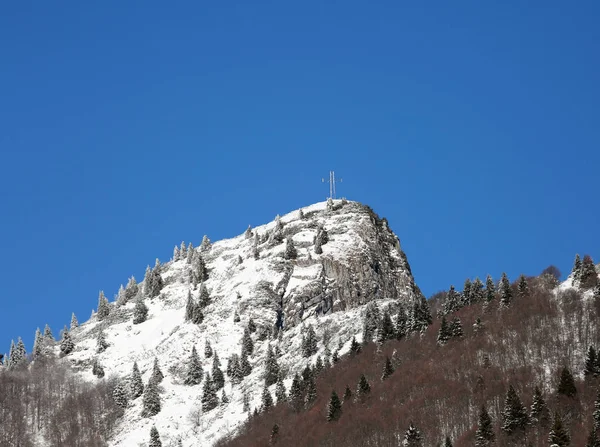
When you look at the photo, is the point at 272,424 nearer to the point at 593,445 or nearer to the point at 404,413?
the point at 404,413

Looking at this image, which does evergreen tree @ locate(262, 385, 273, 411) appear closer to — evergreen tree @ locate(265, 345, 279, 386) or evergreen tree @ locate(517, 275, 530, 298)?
evergreen tree @ locate(265, 345, 279, 386)

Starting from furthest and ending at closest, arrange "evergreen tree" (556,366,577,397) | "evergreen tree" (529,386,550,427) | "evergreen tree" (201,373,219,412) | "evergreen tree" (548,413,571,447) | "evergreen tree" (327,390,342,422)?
"evergreen tree" (201,373,219,412) < "evergreen tree" (327,390,342,422) < "evergreen tree" (556,366,577,397) < "evergreen tree" (529,386,550,427) < "evergreen tree" (548,413,571,447)

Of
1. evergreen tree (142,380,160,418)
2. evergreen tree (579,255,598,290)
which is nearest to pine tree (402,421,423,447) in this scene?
evergreen tree (579,255,598,290)

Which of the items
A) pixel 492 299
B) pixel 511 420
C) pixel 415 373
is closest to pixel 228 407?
pixel 415 373

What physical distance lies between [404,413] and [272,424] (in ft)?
80.7

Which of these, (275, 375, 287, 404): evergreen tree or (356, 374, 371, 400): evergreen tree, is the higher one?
(275, 375, 287, 404): evergreen tree

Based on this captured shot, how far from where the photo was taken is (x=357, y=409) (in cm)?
16375

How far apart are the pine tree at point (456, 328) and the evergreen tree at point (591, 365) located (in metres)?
28.0

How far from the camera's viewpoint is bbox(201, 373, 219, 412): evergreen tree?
193 metres

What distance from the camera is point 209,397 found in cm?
19400

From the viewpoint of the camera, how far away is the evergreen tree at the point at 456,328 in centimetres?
17625

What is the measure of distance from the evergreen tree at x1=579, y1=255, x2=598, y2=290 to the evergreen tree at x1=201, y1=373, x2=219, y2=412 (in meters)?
69.9

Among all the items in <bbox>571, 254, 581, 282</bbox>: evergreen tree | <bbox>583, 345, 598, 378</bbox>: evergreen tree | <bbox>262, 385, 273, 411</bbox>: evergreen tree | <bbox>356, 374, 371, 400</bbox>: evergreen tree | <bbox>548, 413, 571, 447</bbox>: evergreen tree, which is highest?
<bbox>571, 254, 581, 282</bbox>: evergreen tree

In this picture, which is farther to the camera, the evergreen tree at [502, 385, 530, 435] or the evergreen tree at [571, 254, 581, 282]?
the evergreen tree at [571, 254, 581, 282]
